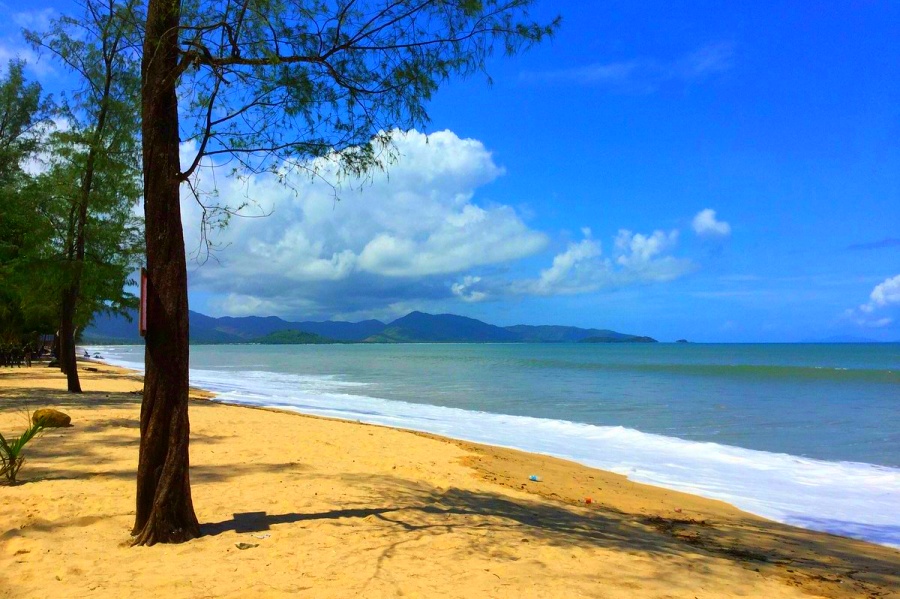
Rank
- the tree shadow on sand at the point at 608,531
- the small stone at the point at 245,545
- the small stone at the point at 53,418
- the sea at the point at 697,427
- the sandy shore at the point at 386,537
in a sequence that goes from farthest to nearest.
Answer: the small stone at the point at 53,418, the sea at the point at 697,427, the tree shadow on sand at the point at 608,531, the small stone at the point at 245,545, the sandy shore at the point at 386,537

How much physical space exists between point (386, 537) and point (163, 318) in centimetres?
270

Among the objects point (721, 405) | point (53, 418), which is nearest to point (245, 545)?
point (53, 418)

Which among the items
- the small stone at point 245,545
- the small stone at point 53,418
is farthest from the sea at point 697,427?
the small stone at point 53,418

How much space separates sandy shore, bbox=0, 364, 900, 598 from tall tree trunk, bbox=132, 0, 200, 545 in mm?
352

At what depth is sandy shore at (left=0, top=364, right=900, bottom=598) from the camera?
441cm

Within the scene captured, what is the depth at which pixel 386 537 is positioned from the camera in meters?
5.48

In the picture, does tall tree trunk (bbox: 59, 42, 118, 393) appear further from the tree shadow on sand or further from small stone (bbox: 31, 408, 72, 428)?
the tree shadow on sand

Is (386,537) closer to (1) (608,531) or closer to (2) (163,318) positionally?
(1) (608,531)

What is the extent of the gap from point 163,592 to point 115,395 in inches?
583

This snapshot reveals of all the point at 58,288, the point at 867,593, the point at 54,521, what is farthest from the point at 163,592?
the point at 58,288

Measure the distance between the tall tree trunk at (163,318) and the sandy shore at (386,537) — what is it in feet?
1.16

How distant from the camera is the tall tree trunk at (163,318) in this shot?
16.5ft

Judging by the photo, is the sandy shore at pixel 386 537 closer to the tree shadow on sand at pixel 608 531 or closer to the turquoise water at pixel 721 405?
the tree shadow on sand at pixel 608 531

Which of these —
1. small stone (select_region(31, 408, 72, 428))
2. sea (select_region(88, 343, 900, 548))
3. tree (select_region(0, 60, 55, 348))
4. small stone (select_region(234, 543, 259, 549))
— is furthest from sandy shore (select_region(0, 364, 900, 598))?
tree (select_region(0, 60, 55, 348))
